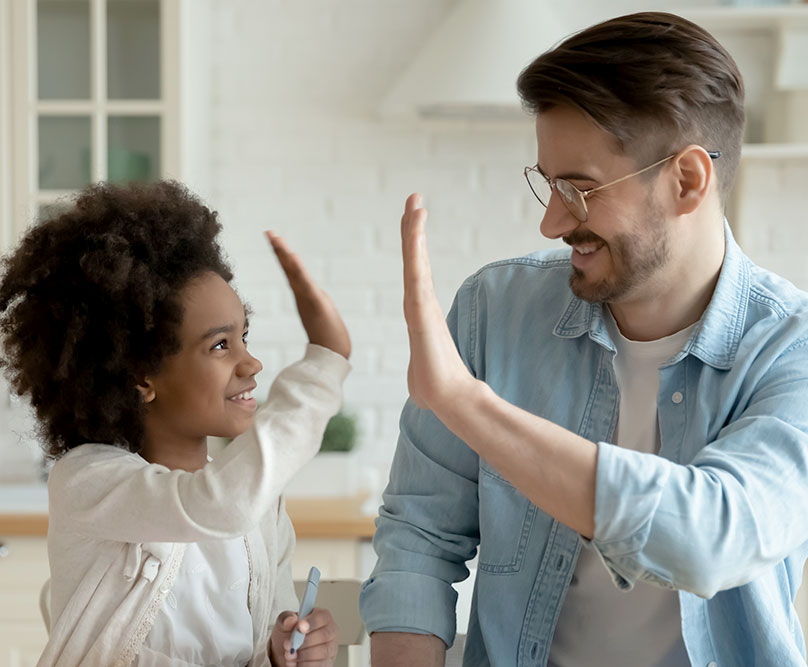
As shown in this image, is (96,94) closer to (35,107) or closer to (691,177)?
(35,107)

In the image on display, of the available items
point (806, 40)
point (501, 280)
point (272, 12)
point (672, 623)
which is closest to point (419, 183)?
point (272, 12)

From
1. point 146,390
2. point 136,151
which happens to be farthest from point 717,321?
point 136,151

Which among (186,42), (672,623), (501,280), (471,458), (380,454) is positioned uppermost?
(186,42)

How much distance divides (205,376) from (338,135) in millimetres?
2099

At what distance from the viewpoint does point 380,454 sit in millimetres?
3303

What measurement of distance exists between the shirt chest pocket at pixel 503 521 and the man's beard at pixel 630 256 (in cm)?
29

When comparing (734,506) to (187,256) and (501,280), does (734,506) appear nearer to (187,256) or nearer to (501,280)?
(501,280)

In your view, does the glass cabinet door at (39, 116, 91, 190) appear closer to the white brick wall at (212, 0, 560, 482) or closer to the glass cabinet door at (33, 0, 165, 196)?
the glass cabinet door at (33, 0, 165, 196)

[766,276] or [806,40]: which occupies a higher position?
[806,40]

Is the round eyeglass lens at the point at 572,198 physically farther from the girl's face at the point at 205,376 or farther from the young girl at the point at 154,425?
the girl's face at the point at 205,376

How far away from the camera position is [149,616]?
1.25m

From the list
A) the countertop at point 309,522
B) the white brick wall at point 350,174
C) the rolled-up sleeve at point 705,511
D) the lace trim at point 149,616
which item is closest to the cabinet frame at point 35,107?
the white brick wall at point 350,174

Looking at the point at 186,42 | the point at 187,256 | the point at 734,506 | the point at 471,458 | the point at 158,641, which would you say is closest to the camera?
the point at 734,506

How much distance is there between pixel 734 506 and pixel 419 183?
2.32 m
